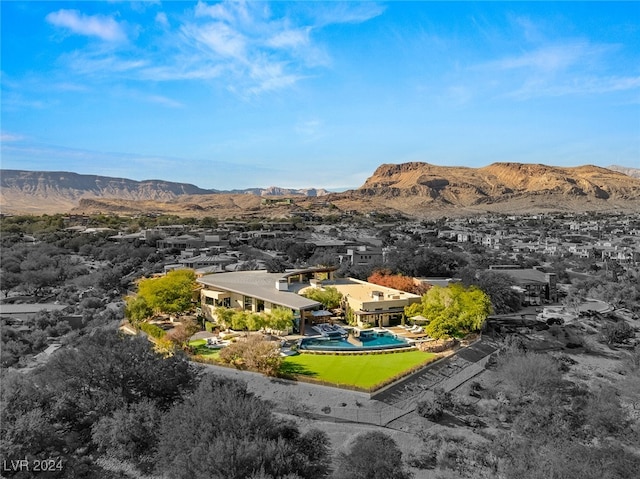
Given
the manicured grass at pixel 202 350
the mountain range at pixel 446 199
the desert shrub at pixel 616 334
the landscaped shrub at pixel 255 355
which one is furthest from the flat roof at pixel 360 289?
the mountain range at pixel 446 199

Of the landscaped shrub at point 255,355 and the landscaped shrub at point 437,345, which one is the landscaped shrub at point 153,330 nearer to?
the landscaped shrub at point 255,355

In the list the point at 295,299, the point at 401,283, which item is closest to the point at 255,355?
the point at 295,299

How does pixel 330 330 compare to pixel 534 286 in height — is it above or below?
below

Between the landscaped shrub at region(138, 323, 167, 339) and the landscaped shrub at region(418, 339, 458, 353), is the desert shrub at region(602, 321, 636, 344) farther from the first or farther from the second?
the landscaped shrub at region(138, 323, 167, 339)

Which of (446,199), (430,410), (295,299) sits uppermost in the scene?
(446,199)

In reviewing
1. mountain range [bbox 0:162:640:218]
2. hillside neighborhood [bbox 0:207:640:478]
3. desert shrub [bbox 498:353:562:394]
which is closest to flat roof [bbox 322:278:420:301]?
hillside neighborhood [bbox 0:207:640:478]

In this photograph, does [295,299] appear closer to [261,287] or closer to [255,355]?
[261,287]

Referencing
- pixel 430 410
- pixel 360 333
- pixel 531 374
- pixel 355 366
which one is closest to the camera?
pixel 430 410
